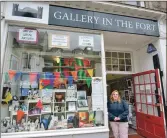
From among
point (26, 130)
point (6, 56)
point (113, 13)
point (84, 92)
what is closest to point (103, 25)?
point (113, 13)

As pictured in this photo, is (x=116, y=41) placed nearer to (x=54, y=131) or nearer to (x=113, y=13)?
(x=113, y=13)

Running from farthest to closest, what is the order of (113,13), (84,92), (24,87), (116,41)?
(116,41) → (113,13) → (84,92) → (24,87)

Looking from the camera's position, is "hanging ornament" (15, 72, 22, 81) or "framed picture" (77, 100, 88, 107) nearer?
"hanging ornament" (15, 72, 22, 81)

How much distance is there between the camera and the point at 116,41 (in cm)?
479

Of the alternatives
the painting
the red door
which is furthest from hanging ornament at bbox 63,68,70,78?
the red door

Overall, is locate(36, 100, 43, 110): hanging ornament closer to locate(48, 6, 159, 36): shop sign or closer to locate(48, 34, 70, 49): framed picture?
locate(48, 34, 70, 49): framed picture

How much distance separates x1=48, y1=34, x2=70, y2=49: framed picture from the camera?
378 cm

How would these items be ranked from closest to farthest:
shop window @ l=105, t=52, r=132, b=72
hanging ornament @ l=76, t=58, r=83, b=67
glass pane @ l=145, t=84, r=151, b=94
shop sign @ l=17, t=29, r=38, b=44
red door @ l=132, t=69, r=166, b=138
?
shop sign @ l=17, t=29, r=38, b=44 → hanging ornament @ l=76, t=58, r=83, b=67 → red door @ l=132, t=69, r=166, b=138 → glass pane @ l=145, t=84, r=151, b=94 → shop window @ l=105, t=52, r=132, b=72

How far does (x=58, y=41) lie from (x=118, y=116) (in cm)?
230

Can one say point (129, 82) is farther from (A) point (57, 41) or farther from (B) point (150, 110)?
(A) point (57, 41)

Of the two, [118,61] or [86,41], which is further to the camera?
[118,61]

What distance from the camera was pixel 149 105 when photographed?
454 centimetres

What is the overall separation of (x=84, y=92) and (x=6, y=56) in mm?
1971

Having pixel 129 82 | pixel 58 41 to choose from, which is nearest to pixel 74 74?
pixel 58 41
